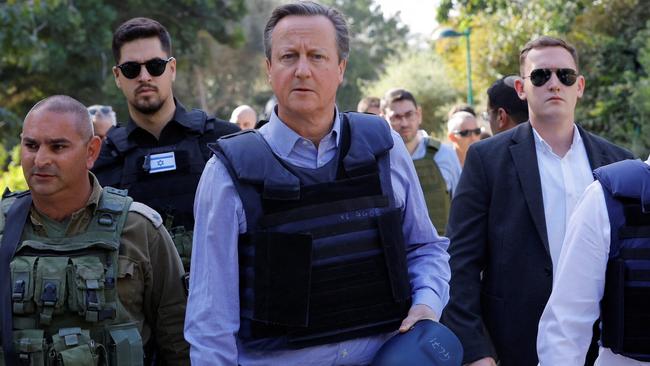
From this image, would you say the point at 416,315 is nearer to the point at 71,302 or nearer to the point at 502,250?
the point at 71,302

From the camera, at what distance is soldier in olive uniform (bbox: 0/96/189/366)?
12.6 ft

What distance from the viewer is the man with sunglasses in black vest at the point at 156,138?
5.11 metres

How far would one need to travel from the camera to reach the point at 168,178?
16.9 ft

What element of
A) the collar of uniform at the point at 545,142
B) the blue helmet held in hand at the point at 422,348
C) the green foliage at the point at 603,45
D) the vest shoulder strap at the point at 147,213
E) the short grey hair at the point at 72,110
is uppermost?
the green foliage at the point at 603,45

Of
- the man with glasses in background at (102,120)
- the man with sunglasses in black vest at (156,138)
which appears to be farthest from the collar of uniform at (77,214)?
the man with glasses in background at (102,120)

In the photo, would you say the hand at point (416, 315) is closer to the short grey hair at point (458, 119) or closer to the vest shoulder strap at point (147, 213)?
the vest shoulder strap at point (147, 213)

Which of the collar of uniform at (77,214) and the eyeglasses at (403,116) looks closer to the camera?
the collar of uniform at (77,214)

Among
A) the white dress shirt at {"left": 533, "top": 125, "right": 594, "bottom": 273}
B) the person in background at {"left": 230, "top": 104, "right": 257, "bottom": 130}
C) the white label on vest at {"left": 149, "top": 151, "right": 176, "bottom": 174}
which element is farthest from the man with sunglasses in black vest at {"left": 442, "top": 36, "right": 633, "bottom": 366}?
the person in background at {"left": 230, "top": 104, "right": 257, "bottom": 130}

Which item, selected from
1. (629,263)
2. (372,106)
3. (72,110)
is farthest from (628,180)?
(372,106)

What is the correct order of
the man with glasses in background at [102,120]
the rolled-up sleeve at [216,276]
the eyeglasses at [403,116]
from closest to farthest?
the rolled-up sleeve at [216,276], the eyeglasses at [403,116], the man with glasses in background at [102,120]

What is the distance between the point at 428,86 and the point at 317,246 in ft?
116

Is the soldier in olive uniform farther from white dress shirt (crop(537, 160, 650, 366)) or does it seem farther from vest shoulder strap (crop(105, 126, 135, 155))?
white dress shirt (crop(537, 160, 650, 366))

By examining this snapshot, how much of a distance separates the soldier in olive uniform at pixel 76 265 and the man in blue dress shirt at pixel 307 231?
82cm

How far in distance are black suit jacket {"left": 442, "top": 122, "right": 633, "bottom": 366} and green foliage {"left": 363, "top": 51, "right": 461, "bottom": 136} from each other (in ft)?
95.6
